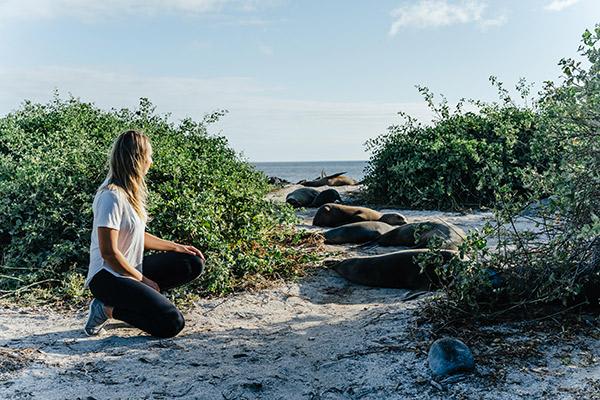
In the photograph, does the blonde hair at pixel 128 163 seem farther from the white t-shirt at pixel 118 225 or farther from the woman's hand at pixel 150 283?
the woman's hand at pixel 150 283

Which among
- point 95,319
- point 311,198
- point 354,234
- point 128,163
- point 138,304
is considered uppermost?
point 128,163

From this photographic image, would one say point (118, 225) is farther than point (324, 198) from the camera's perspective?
No

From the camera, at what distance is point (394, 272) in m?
6.93

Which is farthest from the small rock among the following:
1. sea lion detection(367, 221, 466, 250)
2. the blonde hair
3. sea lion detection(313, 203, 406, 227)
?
sea lion detection(313, 203, 406, 227)

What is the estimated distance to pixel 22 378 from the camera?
4656 millimetres

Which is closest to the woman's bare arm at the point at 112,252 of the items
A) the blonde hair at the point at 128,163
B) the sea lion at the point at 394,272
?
the blonde hair at the point at 128,163

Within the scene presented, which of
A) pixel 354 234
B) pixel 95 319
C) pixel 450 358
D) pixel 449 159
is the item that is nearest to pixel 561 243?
pixel 450 358

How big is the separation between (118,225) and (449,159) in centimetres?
872

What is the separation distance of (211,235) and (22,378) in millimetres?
2547

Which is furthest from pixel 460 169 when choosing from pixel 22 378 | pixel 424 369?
pixel 22 378

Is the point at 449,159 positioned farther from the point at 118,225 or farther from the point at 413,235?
the point at 118,225

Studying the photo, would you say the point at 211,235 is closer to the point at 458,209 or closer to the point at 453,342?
the point at 453,342

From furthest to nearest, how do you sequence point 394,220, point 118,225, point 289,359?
point 394,220, point 118,225, point 289,359

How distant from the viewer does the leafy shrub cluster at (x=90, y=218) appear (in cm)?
694
